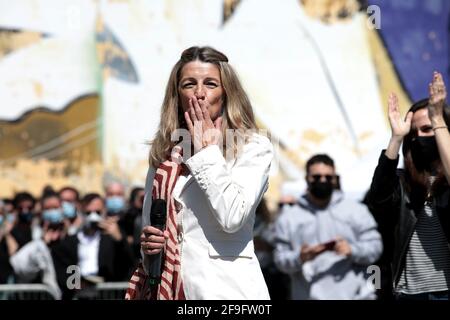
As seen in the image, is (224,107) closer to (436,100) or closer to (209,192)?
(209,192)

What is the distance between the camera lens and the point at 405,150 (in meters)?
5.30

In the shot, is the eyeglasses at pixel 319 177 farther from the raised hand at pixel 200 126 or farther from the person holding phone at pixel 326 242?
the raised hand at pixel 200 126

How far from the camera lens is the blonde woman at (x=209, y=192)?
4.04 m

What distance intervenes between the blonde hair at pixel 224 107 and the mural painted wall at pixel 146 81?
9.00 meters

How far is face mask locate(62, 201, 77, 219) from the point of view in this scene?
11.1 metres

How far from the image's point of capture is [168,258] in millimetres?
4137

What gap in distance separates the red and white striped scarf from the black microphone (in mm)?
19

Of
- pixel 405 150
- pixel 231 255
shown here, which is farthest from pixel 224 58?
pixel 405 150

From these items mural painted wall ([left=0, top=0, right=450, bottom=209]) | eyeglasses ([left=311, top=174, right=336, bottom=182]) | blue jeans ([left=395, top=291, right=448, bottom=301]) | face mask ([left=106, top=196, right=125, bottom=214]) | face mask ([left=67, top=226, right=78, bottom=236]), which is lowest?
blue jeans ([left=395, top=291, right=448, bottom=301])

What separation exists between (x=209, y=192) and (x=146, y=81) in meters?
9.80

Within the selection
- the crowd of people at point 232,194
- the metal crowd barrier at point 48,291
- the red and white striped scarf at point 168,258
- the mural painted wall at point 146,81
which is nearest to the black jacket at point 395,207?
the crowd of people at point 232,194

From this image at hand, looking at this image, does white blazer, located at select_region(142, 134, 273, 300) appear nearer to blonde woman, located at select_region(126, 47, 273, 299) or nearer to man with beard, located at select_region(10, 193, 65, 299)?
blonde woman, located at select_region(126, 47, 273, 299)

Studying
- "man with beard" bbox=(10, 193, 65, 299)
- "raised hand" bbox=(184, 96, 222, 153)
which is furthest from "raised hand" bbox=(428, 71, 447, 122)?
"man with beard" bbox=(10, 193, 65, 299)

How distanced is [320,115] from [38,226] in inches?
162
